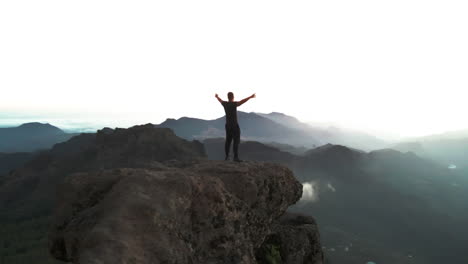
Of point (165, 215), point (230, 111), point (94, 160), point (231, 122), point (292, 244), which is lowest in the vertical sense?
Result: point (94, 160)

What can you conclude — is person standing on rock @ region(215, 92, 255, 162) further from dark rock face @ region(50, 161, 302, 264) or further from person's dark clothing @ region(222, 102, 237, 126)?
dark rock face @ region(50, 161, 302, 264)

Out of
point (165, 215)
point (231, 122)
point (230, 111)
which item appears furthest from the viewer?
point (231, 122)

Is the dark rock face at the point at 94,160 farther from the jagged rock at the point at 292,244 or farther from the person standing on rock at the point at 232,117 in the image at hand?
the person standing on rock at the point at 232,117

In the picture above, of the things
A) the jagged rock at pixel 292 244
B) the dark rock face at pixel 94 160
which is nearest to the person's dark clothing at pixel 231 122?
the jagged rock at pixel 292 244

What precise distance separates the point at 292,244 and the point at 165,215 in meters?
9.16

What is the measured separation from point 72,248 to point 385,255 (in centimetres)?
15648

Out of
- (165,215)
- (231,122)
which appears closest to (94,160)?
(231,122)

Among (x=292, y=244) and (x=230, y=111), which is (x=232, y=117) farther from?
(x=292, y=244)

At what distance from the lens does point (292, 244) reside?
1667 cm

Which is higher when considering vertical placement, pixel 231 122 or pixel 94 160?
pixel 231 122

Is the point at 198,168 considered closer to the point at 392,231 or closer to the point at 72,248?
the point at 72,248

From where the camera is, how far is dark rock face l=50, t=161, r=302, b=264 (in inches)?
316

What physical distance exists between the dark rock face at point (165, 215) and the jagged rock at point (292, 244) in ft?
3.85

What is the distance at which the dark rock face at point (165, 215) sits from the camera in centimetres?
802
